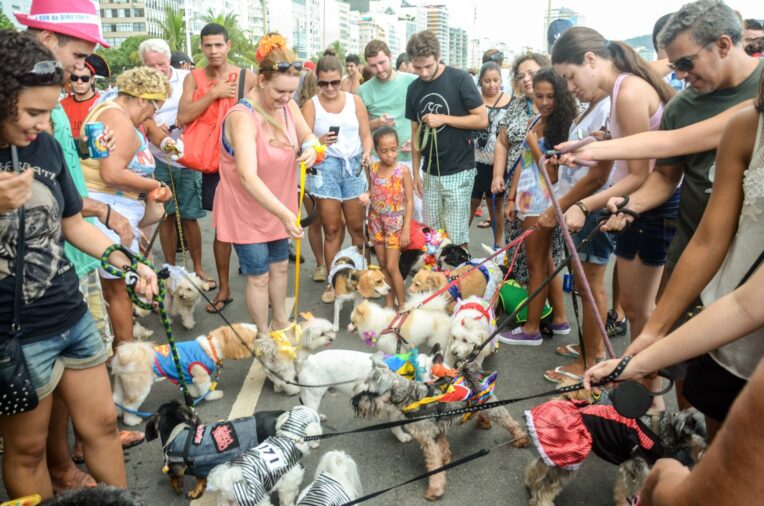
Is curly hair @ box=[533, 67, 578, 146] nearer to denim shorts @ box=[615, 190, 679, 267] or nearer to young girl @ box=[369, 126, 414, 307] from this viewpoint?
denim shorts @ box=[615, 190, 679, 267]

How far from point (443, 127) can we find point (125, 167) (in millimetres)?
2992

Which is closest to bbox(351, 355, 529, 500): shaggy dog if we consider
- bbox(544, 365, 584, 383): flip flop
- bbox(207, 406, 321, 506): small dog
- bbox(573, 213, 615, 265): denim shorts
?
bbox(207, 406, 321, 506): small dog

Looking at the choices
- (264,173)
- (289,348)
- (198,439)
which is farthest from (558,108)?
(198,439)

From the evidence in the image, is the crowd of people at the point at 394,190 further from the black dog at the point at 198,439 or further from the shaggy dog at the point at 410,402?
the shaggy dog at the point at 410,402

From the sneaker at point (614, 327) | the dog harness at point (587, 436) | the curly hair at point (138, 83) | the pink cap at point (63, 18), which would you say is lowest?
the sneaker at point (614, 327)

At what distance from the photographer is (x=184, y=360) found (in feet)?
11.9

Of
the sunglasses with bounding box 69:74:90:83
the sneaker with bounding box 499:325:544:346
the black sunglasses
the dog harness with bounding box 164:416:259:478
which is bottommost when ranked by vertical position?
the sneaker with bounding box 499:325:544:346

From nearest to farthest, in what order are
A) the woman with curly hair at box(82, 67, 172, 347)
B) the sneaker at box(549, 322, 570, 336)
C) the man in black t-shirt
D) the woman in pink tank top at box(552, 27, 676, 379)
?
the woman in pink tank top at box(552, 27, 676, 379)
the woman with curly hair at box(82, 67, 172, 347)
the sneaker at box(549, 322, 570, 336)
the man in black t-shirt

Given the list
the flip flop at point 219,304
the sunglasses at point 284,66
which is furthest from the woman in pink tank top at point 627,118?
the flip flop at point 219,304

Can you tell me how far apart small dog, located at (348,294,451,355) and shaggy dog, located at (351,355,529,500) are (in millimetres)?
1165

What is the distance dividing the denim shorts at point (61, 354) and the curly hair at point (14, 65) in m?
0.83

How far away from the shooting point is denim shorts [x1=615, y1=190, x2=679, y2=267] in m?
3.14

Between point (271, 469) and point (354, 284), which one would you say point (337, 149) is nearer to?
point (354, 284)

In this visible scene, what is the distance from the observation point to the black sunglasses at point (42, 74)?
174 cm
